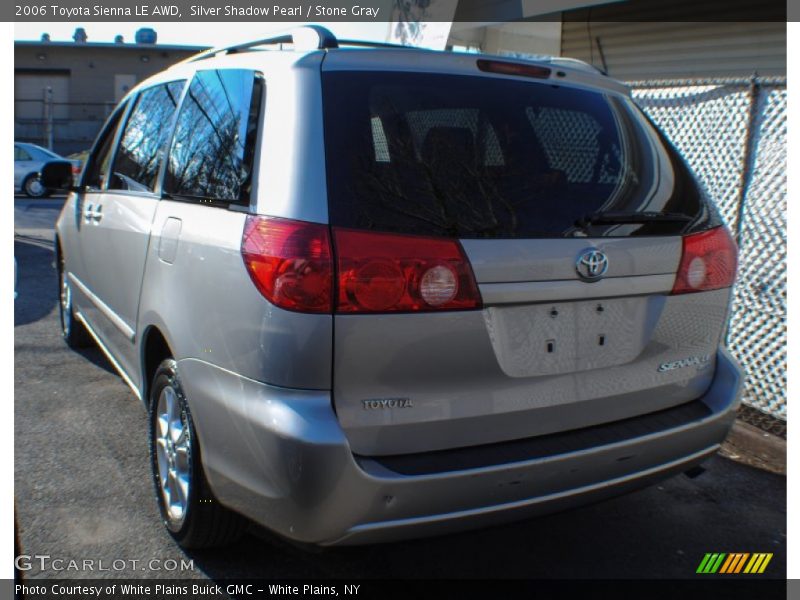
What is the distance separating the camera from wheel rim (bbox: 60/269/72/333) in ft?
18.1

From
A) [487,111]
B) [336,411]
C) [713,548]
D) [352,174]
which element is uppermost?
[487,111]

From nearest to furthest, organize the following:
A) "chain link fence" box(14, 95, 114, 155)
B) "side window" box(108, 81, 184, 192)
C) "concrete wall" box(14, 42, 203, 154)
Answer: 1. "side window" box(108, 81, 184, 192)
2. "chain link fence" box(14, 95, 114, 155)
3. "concrete wall" box(14, 42, 203, 154)

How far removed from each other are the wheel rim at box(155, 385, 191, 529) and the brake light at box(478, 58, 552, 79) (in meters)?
1.65

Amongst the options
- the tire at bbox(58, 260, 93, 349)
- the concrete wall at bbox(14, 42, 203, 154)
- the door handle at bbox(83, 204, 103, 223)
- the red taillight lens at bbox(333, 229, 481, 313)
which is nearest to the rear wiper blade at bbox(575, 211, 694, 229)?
the red taillight lens at bbox(333, 229, 481, 313)

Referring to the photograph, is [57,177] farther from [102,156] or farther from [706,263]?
[706,263]

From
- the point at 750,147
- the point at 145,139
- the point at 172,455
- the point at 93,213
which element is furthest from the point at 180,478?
the point at 750,147

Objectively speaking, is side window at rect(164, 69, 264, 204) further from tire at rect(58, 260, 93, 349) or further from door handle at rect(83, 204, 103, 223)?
tire at rect(58, 260, 93, 349)

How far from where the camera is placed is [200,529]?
9.48ft

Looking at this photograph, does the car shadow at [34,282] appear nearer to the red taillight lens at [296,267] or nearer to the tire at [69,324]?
the tire at [69,324]

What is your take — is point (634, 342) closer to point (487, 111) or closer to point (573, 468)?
point (573, 468)

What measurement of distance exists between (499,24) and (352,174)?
1071 cm

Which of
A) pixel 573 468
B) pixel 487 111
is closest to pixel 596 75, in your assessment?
pixel 487 111

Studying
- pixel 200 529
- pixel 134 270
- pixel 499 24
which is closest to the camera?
pixel 200 529

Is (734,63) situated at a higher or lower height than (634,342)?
higher
